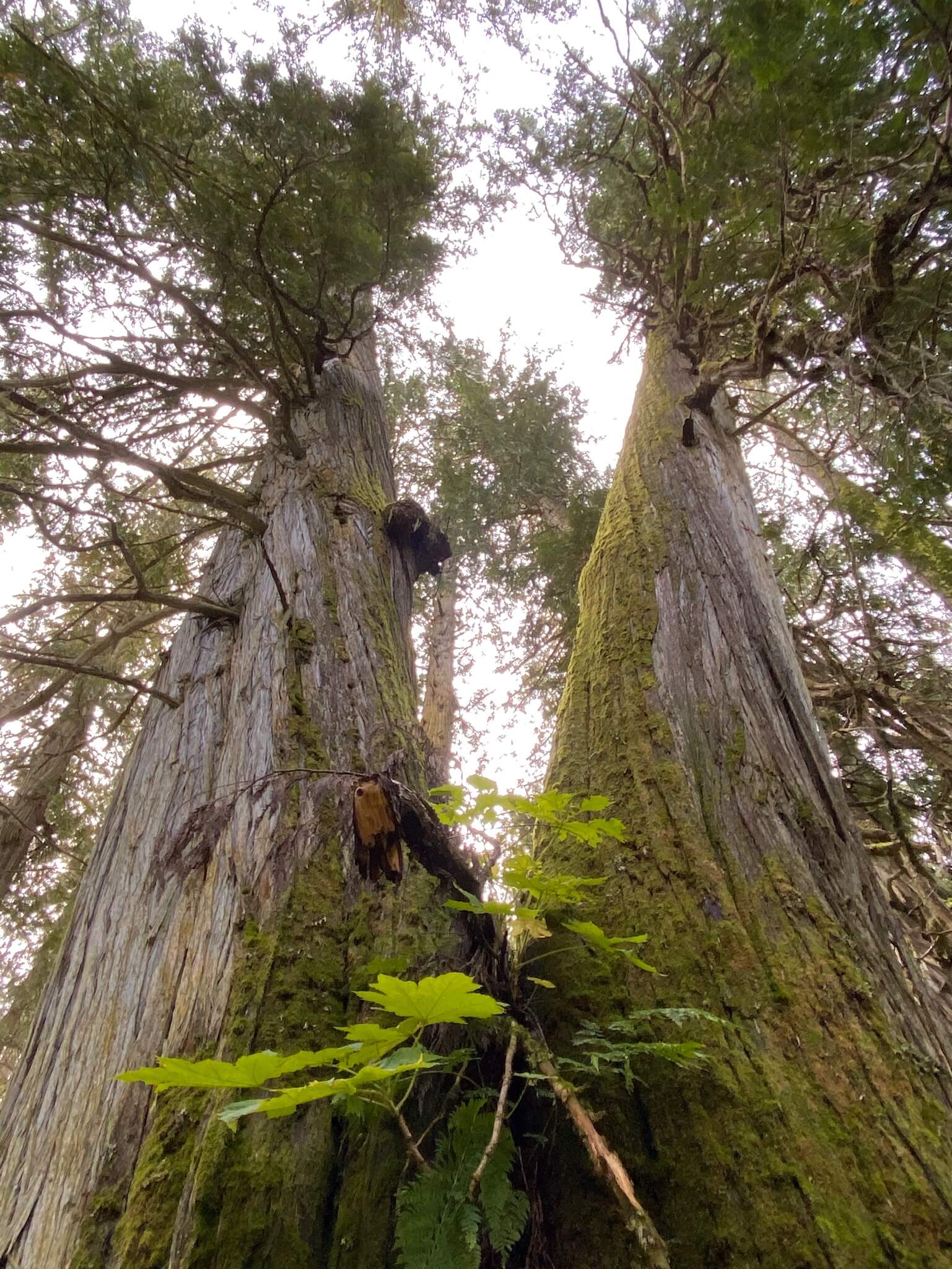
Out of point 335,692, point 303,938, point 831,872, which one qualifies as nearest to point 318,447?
point 335,692

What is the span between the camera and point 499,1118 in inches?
54.7

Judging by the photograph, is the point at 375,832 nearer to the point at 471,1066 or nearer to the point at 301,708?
the point at 471,1066

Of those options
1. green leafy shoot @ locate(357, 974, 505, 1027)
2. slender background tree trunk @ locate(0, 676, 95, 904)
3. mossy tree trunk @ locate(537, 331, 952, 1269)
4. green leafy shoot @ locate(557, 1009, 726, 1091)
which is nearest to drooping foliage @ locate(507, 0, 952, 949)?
mossy tree trunk @ locate(537, 331, 952, 1269)

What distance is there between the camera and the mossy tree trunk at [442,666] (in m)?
7.78

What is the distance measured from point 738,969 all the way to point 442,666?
692cm

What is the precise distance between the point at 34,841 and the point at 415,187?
22.1ft

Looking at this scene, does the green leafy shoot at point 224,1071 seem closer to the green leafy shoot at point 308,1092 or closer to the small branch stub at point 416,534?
the green leafy shoot at point 308,1092

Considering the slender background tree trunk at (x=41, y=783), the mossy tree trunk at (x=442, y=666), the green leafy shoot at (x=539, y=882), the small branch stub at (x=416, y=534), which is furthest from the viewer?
the mossy tree trunk at (x=442, y=666)

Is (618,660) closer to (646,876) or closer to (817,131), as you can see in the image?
(646,876)

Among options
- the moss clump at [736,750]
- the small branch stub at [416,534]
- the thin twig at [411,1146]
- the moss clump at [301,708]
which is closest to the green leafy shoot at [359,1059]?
the thin twig at [411,1146]

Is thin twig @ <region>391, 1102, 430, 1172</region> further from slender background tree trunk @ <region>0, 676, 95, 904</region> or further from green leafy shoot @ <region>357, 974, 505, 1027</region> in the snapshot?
slender background tree trunk @ <region>0, 676, 95, 904</region>

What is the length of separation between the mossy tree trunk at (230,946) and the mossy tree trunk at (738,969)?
1.89 ft

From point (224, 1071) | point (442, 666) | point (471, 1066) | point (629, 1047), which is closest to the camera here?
point (224, 1071)

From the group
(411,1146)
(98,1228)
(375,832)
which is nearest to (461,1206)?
(411,1146)
